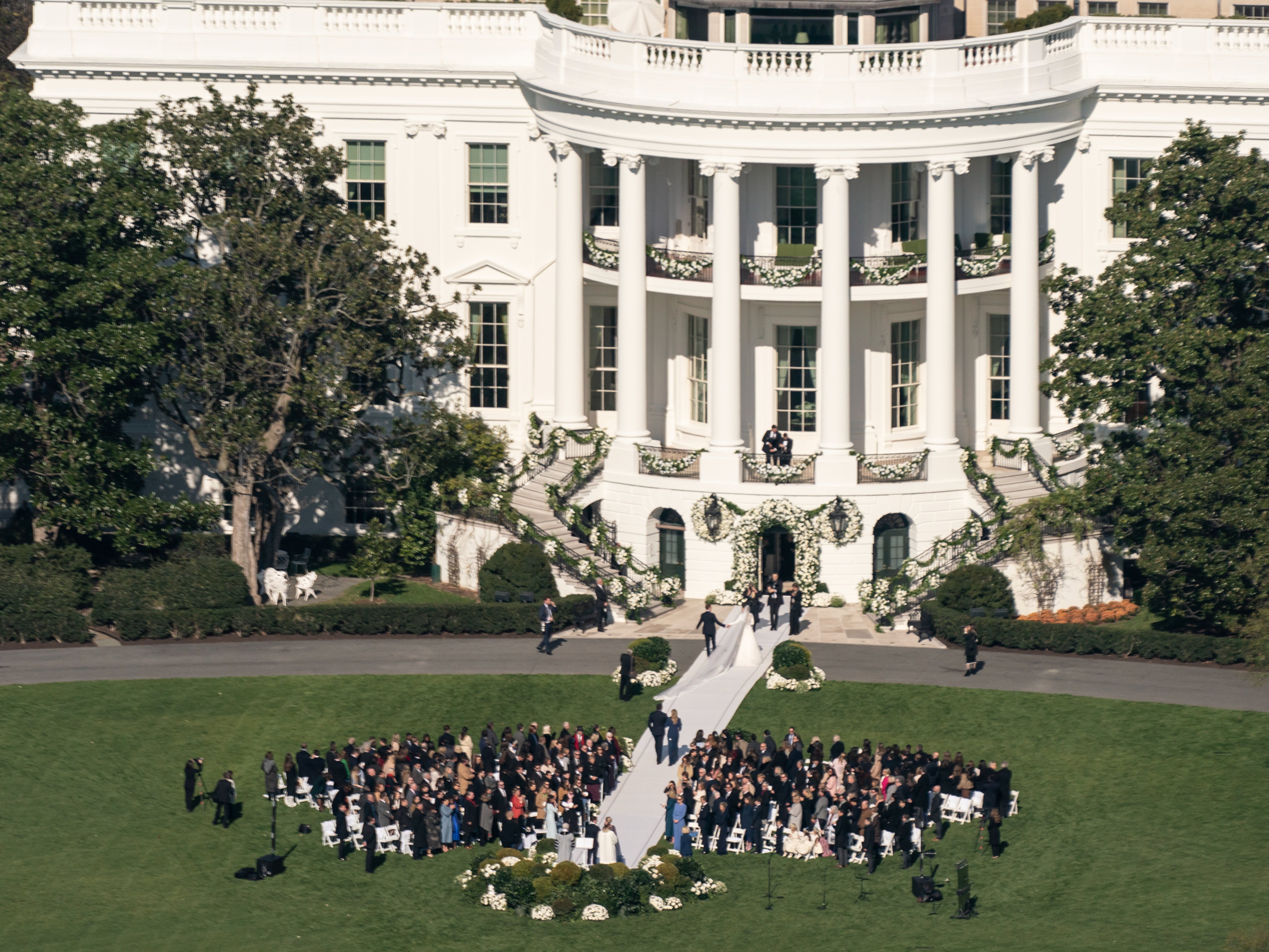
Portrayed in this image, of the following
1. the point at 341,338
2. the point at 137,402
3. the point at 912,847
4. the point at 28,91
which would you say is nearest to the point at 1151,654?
the point at 912,847

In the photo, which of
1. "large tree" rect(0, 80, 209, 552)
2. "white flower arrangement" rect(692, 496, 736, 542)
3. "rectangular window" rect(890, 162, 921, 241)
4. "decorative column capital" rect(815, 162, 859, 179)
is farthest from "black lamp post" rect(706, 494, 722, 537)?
"large tree" rect(0, 80, 209, 552)

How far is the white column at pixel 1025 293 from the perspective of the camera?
75875 millimetres

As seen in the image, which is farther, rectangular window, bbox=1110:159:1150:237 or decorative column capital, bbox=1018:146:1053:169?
rectangular window, bbox=1110:159:1150:237

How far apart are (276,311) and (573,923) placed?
24.7m

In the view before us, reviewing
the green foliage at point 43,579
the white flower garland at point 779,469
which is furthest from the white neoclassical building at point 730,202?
the green foliage at point 43,579

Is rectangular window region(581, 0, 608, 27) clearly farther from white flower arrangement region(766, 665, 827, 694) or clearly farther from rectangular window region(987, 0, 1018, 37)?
white flower arrangement region(766, 665, 827, 694)

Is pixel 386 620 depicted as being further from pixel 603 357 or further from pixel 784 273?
pixel 784 273

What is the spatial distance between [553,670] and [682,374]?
597 inches

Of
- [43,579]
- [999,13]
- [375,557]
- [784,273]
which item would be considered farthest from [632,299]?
[999,13]

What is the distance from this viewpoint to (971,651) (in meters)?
67.1

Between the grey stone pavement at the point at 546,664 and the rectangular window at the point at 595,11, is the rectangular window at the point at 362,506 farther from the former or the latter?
the rectangular window at the point at 595,11

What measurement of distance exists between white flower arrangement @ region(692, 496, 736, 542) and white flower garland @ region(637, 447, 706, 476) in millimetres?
1265

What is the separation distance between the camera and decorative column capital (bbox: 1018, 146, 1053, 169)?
75.5m

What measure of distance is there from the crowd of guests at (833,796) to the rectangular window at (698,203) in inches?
945
